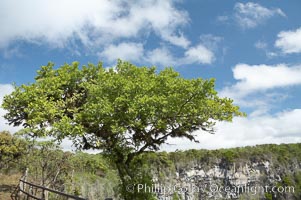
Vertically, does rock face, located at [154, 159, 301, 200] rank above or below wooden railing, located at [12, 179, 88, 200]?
below

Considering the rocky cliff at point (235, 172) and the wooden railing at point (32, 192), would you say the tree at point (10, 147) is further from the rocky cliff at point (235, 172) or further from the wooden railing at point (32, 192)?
the rocky cliff at point (235, 172)

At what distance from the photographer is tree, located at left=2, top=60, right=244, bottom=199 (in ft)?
44.9

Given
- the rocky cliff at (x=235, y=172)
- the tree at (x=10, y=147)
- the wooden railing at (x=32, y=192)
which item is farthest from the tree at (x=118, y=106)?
the rocky cliff at (x=235, y=172)

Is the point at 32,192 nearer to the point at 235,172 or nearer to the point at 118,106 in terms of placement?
the point at 118,106

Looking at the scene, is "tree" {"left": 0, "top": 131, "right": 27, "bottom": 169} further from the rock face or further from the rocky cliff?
the rock face

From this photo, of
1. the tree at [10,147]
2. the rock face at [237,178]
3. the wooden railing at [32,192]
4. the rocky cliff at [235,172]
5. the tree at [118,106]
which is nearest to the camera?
the wooden railing at [32,192]

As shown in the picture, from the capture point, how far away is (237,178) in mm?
73562

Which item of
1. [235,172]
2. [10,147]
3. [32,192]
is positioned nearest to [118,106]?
[32,192]

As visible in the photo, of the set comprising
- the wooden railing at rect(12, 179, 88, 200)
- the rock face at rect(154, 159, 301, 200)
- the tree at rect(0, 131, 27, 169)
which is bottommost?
the rock face at rect(154, 159, 301, 200)

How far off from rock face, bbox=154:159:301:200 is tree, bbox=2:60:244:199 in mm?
58405

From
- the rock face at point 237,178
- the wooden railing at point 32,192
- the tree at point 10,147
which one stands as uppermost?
the tree at point 10,147

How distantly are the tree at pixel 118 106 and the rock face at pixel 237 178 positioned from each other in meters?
58.4

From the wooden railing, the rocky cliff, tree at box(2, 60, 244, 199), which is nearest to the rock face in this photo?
the rocky cliff

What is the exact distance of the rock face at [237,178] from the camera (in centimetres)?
7288
